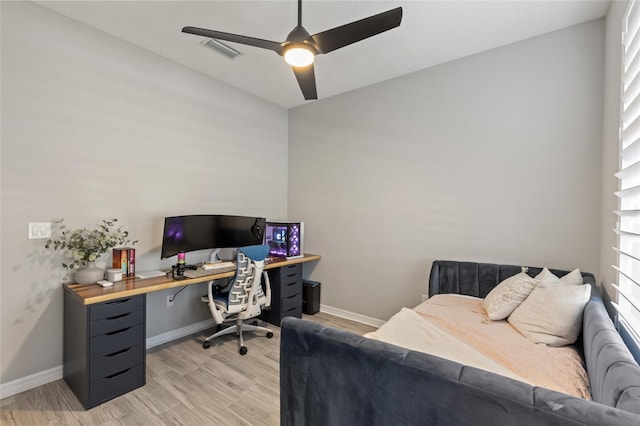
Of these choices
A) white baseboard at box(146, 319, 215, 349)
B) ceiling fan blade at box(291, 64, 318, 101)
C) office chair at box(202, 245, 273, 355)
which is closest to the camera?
ceiling fan blade at box(291, 64, 318, 101)

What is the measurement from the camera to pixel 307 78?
2188mm

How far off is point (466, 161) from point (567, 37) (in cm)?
120

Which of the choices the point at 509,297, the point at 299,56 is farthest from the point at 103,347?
the point at 509,297

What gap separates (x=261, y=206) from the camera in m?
4.10

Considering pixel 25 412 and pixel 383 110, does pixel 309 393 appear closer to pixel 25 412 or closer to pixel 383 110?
pixel 25 412

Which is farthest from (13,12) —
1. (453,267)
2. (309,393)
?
(453,267)

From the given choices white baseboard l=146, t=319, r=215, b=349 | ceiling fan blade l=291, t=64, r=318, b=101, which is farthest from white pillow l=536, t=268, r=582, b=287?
white baseboard l=146, t=319, r=215, b=349

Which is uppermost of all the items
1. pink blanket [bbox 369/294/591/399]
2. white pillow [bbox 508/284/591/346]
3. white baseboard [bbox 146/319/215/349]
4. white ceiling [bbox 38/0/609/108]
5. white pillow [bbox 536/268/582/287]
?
white ceiling [bbox 38/0/609/108]

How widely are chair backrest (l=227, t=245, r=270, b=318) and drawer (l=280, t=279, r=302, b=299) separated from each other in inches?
22.0

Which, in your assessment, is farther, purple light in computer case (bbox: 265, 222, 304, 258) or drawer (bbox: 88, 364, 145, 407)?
purple light in computer case (bbox: 265, 222, 304, 258)

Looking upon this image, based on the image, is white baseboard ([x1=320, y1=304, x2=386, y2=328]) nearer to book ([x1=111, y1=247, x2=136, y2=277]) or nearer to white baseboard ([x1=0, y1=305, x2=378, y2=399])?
white baseboard ([x1=0, y1=305, x2=378, y2=399])

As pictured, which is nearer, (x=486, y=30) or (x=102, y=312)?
(x=102, y=312)

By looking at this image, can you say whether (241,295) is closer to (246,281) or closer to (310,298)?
(246,281)

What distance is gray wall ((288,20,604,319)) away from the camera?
7.97 feet
